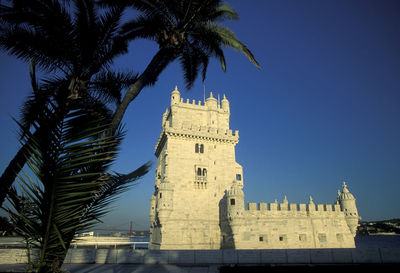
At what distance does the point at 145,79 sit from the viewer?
22.1 feet

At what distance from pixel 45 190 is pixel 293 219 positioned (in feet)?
89.7

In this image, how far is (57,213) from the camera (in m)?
3.52

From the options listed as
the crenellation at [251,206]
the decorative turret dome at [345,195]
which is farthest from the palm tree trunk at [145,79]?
the decorative turret dome at [345,195]

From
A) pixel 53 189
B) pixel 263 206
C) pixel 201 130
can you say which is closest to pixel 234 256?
pixel 263 206

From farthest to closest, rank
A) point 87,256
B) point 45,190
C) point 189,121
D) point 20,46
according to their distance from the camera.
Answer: point 189,121, point 87,256, point 20,46, point 45,190

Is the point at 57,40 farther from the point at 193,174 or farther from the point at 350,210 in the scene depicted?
the point at 350,210

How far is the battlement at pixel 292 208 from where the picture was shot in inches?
1013

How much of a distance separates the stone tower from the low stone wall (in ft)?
34.9

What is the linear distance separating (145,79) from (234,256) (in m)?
12.7

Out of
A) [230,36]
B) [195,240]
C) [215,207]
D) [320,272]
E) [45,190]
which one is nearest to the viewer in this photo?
[45,190]

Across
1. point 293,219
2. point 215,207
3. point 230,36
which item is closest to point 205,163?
point 215,207

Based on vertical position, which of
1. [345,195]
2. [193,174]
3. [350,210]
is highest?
[193,174]

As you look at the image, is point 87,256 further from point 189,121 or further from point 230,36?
point 189,121

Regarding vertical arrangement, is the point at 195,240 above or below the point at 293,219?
below
